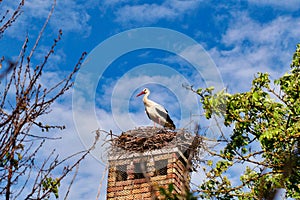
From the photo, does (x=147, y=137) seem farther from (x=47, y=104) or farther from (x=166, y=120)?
(x=47, y=104)

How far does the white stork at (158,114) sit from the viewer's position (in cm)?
906

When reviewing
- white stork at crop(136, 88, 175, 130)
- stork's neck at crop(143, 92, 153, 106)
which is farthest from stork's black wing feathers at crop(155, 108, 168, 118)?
stork's neck at crop(143, 92, 153, 106)

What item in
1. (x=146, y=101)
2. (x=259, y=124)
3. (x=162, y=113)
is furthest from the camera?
(x=146, y=101)

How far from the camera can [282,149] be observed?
623cm

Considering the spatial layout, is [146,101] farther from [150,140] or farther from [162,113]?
[150,140]

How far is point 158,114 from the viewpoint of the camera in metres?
9.15

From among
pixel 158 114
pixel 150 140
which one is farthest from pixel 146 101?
pixel 150 140

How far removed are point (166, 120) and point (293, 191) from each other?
3276mm

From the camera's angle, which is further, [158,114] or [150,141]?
[158,114]

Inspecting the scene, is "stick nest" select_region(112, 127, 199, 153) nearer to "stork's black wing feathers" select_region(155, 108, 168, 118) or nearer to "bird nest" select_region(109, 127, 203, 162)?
"bird nest" select_region(109, 127, 203, 162)

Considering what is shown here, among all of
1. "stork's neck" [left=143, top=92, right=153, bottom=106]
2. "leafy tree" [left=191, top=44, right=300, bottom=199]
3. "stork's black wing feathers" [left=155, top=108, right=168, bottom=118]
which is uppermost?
"stork's neck" [left=143, top=92, right=153, bottom=106]

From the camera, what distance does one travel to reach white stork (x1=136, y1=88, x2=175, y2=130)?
29.7 ft

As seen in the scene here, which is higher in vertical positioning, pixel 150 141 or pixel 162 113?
pixel 162 113

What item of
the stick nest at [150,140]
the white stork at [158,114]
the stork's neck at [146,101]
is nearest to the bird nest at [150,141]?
the stick nest at [150,140]
